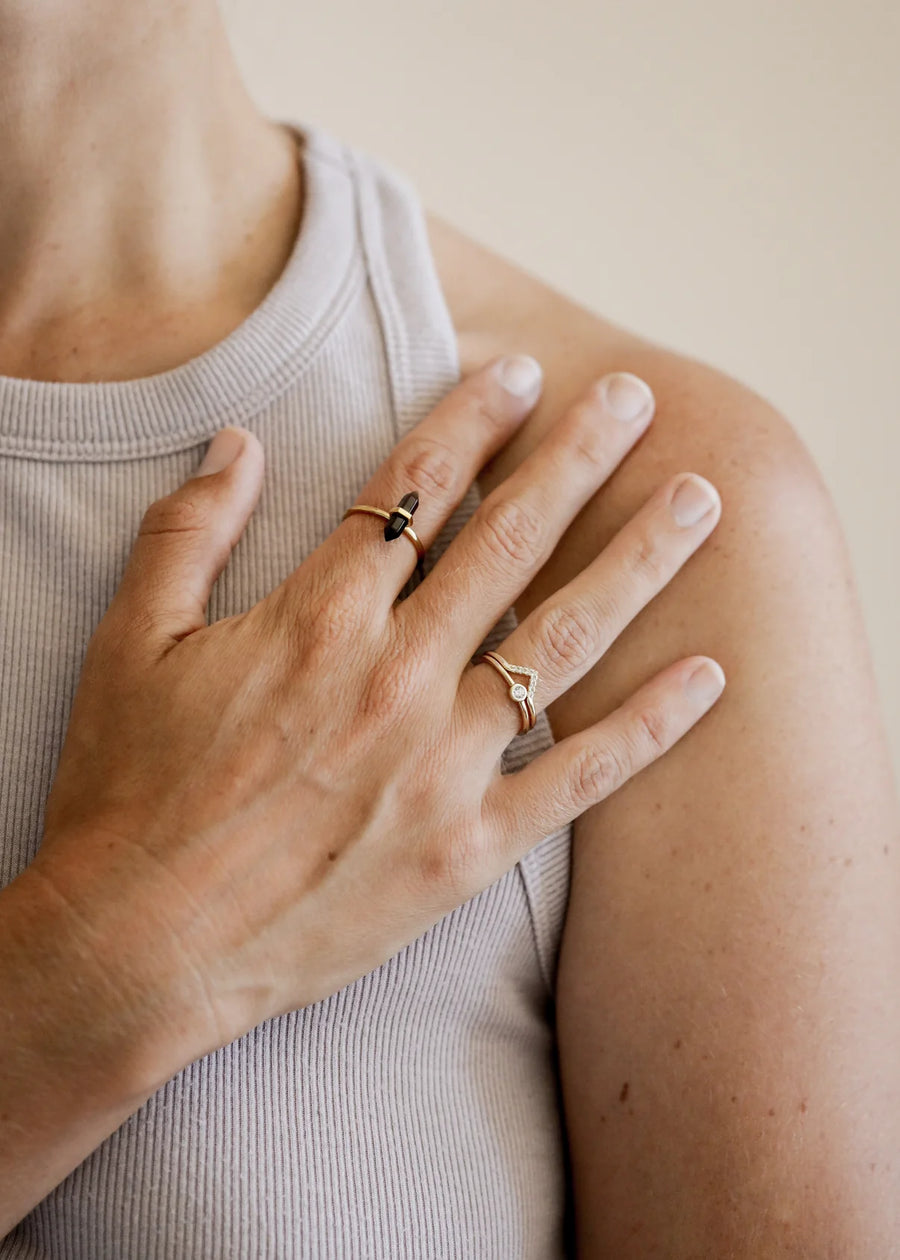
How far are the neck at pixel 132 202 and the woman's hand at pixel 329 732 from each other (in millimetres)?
226

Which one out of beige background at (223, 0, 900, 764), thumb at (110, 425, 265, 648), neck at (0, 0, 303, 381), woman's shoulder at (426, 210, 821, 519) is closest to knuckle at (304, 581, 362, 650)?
thumb at (110, 425, 265, 648)

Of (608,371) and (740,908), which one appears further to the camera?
(608,371)

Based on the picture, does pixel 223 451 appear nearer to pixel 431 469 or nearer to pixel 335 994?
pixel 431 469

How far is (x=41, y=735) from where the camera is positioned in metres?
0.75

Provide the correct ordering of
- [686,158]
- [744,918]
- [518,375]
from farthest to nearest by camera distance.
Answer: [686,158] → [518,375] → [744,918]

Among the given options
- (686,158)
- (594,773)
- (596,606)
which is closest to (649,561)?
(596,606)

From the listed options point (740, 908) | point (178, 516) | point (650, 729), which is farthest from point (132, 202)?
point (740, 908)

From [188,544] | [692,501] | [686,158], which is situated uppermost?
[686,158]

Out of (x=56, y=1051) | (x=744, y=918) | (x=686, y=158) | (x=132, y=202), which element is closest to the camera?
(x=56, y=1051)

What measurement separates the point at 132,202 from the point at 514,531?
501 mm

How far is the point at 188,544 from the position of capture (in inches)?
28.9

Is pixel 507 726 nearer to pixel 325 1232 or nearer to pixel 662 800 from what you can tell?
pixel 662 800

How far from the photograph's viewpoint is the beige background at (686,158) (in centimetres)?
130

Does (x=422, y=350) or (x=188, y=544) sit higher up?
(x=422, y=350)
